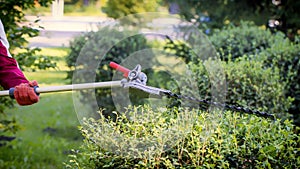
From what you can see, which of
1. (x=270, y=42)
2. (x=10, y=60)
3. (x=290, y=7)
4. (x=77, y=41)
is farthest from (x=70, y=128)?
(x=10, y=60)

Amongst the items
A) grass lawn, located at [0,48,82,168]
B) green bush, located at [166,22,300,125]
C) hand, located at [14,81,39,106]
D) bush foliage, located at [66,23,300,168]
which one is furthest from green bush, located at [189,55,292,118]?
hand, located at [14,81,39,106]

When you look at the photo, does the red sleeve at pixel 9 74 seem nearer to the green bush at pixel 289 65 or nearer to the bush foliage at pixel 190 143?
the bush foliage at pixel 190 143

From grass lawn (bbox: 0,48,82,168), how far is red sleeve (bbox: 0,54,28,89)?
231 centimetres

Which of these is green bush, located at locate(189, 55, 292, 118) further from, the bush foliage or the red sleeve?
the red sleeve

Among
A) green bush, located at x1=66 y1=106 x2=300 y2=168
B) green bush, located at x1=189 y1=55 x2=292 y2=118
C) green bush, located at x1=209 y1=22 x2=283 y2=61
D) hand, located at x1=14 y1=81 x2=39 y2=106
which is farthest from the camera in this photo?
green bush, located at x1=209 y1=22 x2=283 y2=61

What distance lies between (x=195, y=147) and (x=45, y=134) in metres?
4.97

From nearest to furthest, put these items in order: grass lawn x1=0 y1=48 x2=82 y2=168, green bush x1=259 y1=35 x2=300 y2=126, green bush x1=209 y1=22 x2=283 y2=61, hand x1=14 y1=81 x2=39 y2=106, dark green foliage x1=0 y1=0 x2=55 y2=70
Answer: hand x1=14 y1=81 x2=39 y2=106 < dark green foliage x1=0 y1=0 x2=55 y2=70 < green bush x1=259 y1=35 x2=300 y2=126 < grass lawn x1=0 y1=48 x2=82 y2=168 < green bush x1=209 y1=22 x2=283 y2=61

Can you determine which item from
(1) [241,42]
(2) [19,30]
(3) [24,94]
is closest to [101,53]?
(1) [241,42]

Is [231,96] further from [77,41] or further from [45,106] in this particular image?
[45,106]

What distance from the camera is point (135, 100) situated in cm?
700

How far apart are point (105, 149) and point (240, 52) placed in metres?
4.03

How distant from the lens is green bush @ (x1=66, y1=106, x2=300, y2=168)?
10.5 feet

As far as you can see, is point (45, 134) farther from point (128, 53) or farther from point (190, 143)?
point (190, 143)

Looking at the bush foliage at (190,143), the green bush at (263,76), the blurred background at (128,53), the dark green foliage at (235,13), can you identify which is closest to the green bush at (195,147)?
the bush foliage at (190,143)
